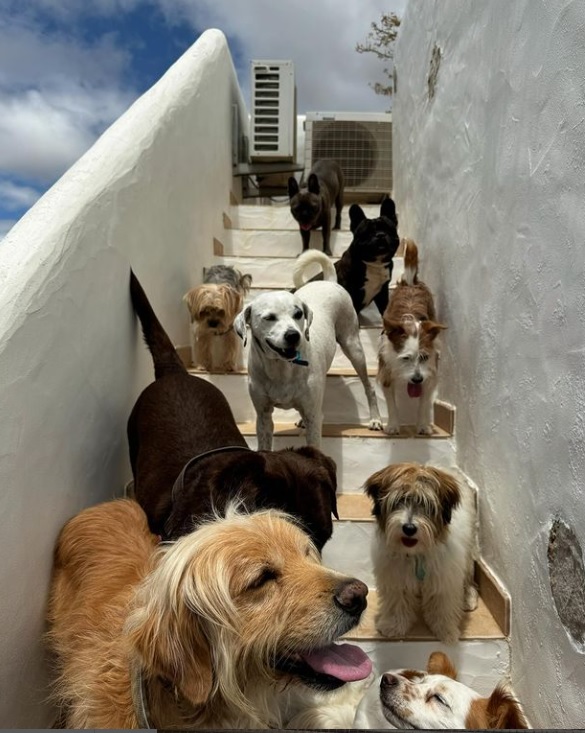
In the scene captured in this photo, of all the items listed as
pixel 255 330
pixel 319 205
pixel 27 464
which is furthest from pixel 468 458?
pixel 319 205

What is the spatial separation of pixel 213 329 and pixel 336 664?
284 centimetres

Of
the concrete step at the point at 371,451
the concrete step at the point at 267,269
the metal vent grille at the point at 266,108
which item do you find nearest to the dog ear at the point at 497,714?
the concrete step at the point at 371,451

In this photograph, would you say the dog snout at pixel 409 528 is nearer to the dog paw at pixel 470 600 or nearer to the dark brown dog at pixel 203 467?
the dark brown dog at pixel 203 467

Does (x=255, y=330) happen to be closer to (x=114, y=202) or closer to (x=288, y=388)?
(x=288, y=388)

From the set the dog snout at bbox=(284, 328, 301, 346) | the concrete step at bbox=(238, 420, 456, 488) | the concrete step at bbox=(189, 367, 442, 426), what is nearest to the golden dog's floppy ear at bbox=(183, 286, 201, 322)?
the concrete step at bbox=(189, 367, 442, 426)

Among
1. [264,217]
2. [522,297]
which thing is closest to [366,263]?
[522,297]

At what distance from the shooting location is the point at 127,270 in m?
2.84

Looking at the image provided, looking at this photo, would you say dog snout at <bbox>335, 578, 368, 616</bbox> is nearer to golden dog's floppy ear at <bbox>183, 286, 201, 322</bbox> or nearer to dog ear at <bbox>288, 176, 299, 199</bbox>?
golden dog's floppy ear at <bbox>183, 286, 201, 322</bbox>

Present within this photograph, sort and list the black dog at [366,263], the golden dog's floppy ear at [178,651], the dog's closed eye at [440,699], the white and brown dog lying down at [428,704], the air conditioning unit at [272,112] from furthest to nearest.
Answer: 1. the air conditioning unit at [272,112]
2. the black dog at [366,263]
3. the dog's closed eye at [440,699]
4. the white and brown dog lying down at [428,704]
5. the golden dog's floppy ear at [178,651]

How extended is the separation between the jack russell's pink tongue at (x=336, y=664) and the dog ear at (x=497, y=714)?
1.60ft

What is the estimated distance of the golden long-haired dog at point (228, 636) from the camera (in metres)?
1.22

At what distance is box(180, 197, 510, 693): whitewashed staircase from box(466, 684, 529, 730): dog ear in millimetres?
577

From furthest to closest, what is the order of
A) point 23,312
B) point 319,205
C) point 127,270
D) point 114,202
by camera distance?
1. point 319,205
2. point 127,270
3. point 114,202
4. point 23,312

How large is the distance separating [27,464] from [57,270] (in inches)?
28.3
